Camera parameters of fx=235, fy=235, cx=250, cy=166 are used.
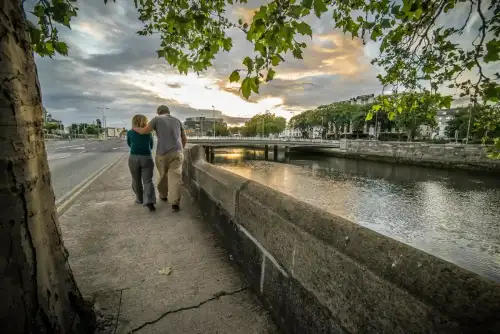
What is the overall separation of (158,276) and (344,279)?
1.87m

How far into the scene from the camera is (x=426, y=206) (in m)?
17.4

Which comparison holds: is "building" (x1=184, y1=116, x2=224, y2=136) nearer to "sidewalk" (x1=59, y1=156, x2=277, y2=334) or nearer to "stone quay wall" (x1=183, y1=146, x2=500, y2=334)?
"sidewalk" (x1=59, y1=156, x2=277, y2=334)

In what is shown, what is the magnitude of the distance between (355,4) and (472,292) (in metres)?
5.16

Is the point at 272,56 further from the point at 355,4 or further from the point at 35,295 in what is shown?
the point at 355,4

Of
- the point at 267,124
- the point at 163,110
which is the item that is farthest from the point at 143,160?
the point at 267,124

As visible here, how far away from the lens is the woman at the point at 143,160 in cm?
425

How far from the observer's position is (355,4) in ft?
14.5

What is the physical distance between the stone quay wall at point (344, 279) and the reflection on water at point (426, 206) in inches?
330

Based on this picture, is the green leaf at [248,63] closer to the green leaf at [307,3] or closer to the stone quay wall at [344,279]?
the green leaf at [307,3]

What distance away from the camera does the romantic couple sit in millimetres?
4227

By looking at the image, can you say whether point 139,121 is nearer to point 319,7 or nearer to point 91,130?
point 319,7

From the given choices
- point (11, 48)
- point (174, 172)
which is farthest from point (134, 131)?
point (11, 48)

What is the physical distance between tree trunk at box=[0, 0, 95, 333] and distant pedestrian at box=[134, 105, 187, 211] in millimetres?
2773

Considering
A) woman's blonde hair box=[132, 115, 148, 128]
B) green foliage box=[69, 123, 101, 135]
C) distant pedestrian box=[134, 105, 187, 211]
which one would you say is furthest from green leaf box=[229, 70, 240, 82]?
green foliage box=[69, 123, 101, 135]
